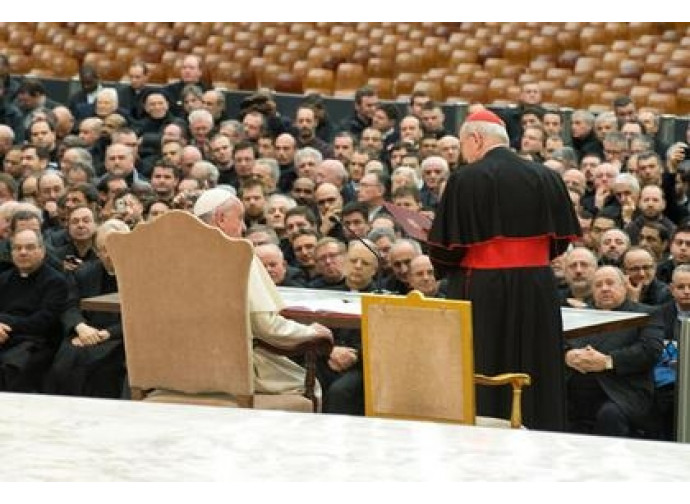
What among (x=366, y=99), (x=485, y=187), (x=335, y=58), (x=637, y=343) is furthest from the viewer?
(x=335, y=58)

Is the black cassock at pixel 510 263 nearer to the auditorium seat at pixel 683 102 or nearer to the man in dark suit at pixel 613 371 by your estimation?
the man in dark suit at pixel 613 371

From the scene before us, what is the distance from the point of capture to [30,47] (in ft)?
51.1

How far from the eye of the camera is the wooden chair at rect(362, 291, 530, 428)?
4.54 metres

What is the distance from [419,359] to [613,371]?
2.02 metres

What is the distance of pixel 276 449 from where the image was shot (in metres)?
2.28

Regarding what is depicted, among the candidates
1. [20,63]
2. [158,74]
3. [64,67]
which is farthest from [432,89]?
[20,63]

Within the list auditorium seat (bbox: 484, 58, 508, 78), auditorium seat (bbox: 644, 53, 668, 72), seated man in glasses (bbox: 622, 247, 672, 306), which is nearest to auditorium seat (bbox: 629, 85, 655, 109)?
auditorium seat (bbox: 644, 53, 668, 72)

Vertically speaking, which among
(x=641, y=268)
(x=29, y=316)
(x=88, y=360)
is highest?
(x=641, y=268)

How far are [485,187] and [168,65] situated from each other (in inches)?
367

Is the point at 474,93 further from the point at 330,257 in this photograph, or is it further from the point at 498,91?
the point at 330,257

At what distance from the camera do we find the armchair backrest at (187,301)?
500 cm

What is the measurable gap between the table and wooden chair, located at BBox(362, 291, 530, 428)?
3.23ft

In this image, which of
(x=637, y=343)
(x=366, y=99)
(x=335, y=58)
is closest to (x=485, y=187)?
(x=637, y=343)
